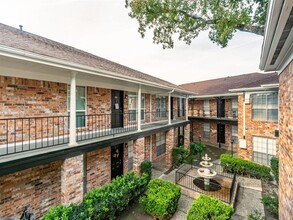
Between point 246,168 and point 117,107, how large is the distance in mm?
9432

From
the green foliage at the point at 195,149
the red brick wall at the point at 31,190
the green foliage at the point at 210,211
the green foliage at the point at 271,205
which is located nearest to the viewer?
the red brick wall at the point at 31,190

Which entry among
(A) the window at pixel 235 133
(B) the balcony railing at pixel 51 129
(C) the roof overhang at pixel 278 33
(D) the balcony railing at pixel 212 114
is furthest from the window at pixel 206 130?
(C) the roof overhang at pixel 278 33

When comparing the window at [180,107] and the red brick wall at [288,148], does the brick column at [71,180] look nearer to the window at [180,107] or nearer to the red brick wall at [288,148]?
the red brick wall at [288,148]

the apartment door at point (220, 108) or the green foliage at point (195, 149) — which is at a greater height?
the apartment door at point (220, 108)

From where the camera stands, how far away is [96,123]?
7.91 metres

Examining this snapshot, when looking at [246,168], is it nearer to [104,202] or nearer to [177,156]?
[177,156]

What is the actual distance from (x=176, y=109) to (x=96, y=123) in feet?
34.8

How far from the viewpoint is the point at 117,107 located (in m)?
9.23

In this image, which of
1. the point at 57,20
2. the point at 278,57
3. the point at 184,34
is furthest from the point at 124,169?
the point at 57,20

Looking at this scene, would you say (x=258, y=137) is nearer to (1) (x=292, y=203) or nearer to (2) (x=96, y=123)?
(1) (x=292, y=203)

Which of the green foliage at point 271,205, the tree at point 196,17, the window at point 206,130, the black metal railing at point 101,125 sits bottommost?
the green foliage at point 271,205

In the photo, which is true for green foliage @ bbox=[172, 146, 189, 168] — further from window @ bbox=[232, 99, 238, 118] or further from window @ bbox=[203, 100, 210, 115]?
window @ bbox=[203, 100, 210, 115]

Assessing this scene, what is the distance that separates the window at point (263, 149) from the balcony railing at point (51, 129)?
832cm

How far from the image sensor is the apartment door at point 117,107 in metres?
9.00
